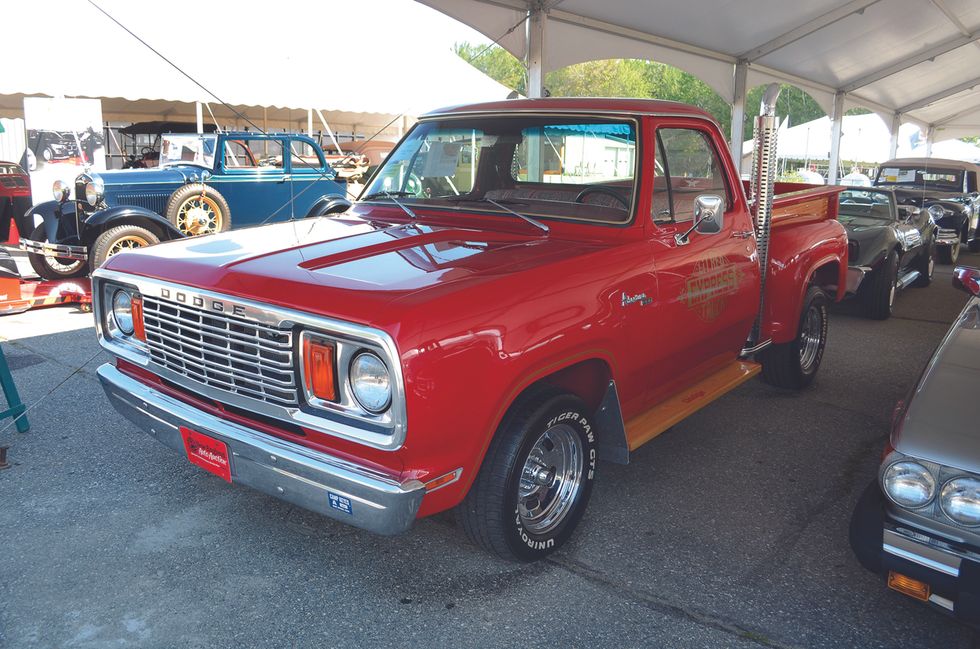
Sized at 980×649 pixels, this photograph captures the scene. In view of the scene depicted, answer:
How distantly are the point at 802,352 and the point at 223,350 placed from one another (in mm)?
4296

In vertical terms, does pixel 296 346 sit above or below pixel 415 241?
below

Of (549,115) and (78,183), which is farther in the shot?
(78,183)

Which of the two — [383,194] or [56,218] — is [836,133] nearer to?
[56,218]

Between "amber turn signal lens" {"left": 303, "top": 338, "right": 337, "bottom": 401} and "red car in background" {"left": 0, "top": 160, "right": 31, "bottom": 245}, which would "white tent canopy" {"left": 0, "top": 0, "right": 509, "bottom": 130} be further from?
"amber turn signal lens" {"left": 303, "top": 338, "right": 337, "bottom": 401}

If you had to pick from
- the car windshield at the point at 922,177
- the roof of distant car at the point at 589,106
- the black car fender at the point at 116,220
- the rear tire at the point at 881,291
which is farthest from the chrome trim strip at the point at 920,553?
the car windshield at the point at 922,177

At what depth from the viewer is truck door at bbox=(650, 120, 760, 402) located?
3.65m

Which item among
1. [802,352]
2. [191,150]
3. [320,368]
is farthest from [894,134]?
[320,368]

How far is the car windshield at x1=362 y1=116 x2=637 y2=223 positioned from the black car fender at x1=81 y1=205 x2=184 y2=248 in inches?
193

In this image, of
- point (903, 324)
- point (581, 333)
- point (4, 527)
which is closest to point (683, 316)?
point (581, 333)

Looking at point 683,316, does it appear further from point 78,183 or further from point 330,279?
point 78,183

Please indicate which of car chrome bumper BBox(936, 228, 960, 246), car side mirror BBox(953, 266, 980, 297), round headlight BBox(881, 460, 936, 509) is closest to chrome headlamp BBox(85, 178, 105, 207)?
car side mirror BBox(953, 266, 980, 297)

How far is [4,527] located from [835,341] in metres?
6.90

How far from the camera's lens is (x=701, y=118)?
4320 mm

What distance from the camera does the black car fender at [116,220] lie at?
812 centimetres
